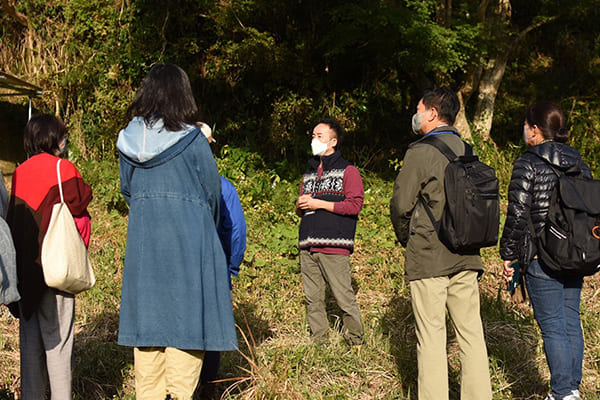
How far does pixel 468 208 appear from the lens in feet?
10.4

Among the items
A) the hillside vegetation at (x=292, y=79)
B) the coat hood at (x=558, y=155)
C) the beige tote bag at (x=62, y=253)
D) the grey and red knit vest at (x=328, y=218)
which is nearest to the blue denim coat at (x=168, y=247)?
the beige tote bag at (x=62, y=253)

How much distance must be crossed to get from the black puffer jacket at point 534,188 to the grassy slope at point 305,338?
4.38 feet

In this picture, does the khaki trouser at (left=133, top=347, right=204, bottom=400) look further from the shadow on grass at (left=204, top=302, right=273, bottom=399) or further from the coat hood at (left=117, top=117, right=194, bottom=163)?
the coat hood at (left=117, top=117, right=194, bottom=163)

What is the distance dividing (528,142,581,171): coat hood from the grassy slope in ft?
5.82

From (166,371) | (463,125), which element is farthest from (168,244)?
(463,125)

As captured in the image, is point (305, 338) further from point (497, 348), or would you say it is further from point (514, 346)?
point (514, 346)

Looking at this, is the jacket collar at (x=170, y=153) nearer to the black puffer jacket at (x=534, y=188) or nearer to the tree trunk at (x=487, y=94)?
the black puffer jacket at (x=534, y=188)

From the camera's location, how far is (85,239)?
3.55 meters

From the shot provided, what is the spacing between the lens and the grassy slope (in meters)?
4.03

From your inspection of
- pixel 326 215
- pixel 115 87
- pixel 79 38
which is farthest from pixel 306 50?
pixel 326 215

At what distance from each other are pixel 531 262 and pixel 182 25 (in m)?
8.75

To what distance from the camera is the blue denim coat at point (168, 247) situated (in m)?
2.83

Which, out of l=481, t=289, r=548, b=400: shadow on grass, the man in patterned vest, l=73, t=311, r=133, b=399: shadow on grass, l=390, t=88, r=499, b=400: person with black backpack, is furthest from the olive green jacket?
l=73, t=311, r=133, b=399: shadow on grass

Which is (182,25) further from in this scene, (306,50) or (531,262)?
(531,262)
